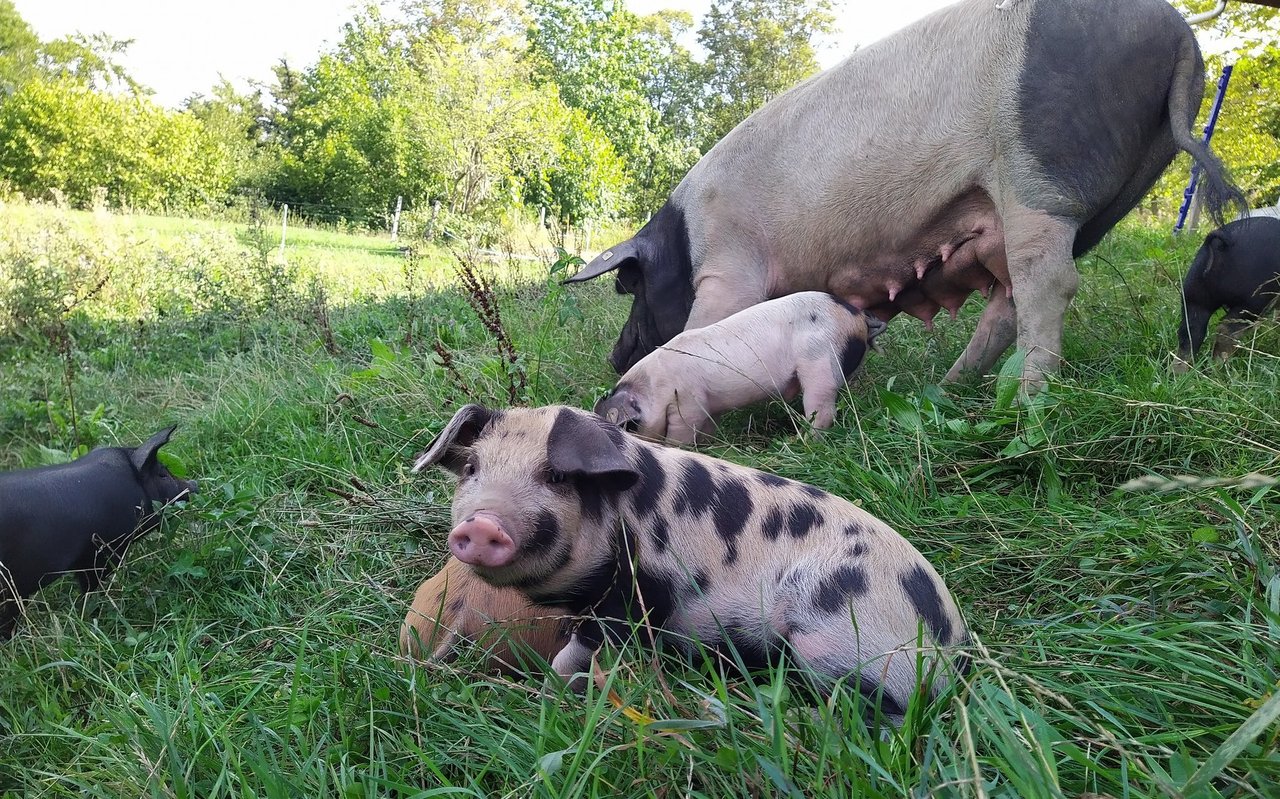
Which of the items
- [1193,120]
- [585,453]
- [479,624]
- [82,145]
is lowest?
[479,624]

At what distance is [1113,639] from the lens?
1.98m

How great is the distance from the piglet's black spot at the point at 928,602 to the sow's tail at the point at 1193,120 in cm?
262

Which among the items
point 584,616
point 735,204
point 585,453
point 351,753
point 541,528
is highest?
point 735,204

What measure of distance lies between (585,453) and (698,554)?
44cm

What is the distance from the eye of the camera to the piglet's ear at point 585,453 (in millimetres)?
1938

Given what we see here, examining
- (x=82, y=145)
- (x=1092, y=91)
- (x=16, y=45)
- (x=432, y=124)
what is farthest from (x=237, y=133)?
(x=1092, y=91)

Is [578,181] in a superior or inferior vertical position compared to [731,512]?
superior

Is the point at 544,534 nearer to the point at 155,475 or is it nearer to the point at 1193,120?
the point at 155,475

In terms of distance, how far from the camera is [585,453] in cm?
196

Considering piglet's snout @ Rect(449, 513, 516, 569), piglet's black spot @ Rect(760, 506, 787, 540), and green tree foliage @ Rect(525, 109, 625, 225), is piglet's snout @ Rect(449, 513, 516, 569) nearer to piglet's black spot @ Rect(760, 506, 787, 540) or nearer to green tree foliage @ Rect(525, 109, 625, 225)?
piglet's black spot @ Rect(760, 506, 787, 540)

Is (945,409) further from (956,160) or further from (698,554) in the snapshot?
(698,554)

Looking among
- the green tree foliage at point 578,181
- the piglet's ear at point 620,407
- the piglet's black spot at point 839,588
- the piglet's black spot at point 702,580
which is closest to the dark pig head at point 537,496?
the piglet's black spot at point 702,580

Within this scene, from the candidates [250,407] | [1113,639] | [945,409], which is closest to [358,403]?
[250,407]

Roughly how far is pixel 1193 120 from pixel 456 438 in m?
3.44
